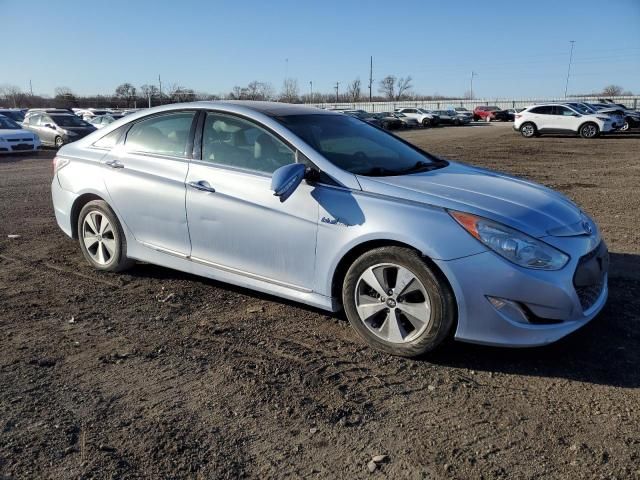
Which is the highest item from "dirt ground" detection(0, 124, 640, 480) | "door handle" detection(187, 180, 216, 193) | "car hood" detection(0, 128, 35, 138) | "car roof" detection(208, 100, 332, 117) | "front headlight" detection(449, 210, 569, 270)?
"car roof" detection(208, 100, 332, 117)

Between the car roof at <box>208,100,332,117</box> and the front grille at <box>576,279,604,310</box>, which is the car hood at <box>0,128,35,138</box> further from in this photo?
the front grille at <box>576,279,604,310</box>

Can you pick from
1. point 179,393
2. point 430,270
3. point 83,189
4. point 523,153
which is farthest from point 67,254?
point 523,153

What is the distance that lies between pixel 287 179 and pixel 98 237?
237 cm

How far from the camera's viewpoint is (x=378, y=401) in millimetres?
3098

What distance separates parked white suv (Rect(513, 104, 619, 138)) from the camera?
1051 inches

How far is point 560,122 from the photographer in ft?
90.6

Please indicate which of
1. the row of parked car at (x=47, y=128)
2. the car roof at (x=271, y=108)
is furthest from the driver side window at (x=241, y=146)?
the row of parked car at (x=47, y=128)

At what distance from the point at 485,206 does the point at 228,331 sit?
6.38 ft

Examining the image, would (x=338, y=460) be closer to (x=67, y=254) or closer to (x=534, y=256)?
(x=534, y=256)

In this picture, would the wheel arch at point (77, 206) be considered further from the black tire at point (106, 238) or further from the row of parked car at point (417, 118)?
the row of parked car at point (417, 118)

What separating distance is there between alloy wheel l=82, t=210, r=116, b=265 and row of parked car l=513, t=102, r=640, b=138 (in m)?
26.6

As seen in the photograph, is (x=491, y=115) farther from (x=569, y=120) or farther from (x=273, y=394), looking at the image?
(x=273, y=394)

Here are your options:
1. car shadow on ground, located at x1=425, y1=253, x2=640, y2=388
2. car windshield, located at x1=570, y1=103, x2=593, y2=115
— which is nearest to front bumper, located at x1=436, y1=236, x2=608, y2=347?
car shadow on ground, located at x1=425, y1=253, x2=640, y2=388

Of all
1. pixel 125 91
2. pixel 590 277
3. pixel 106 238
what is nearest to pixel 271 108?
pixel 106 238
